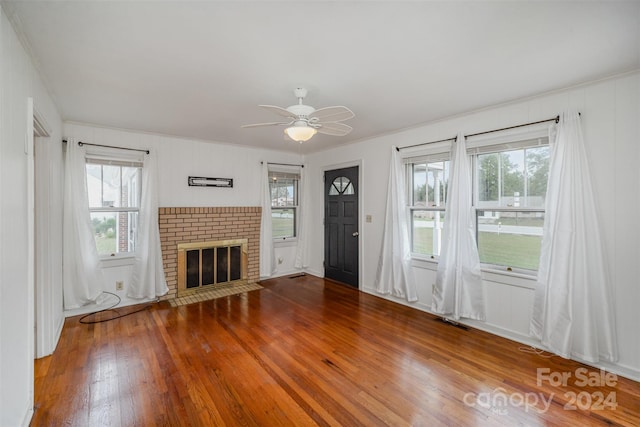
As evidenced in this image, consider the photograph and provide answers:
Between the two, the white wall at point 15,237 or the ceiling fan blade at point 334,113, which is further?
the ceiling fan blade at point 334,113

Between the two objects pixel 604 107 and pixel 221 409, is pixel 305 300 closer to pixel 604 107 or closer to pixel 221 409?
pixel 221 409

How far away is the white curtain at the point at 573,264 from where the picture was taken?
8.16 feet

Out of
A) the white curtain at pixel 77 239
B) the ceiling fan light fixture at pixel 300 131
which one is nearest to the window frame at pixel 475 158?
the ceiling fan light fixture at pixel 300 131

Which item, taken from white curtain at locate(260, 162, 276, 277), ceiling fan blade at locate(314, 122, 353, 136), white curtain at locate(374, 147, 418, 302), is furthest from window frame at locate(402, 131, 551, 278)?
white curtain at locate(260, 162, 276, 277)

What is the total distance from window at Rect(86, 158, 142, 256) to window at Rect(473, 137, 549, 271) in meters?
4.59

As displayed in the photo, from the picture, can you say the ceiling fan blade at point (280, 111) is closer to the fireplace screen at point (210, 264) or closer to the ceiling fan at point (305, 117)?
the ceiling fan at point (305, 117)

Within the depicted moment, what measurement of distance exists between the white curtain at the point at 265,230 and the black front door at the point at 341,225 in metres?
1.06

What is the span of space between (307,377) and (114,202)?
139 inches

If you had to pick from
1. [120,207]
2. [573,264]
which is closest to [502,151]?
[573,264]

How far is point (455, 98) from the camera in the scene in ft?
9.52

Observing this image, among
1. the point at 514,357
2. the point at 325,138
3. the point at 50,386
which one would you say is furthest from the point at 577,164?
the point at 50,386

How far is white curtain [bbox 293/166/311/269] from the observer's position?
5.71 m

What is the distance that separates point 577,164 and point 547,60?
3.35ft

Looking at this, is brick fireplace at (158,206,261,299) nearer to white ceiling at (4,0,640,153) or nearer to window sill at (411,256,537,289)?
white ceiling at (4,0,640,153)
